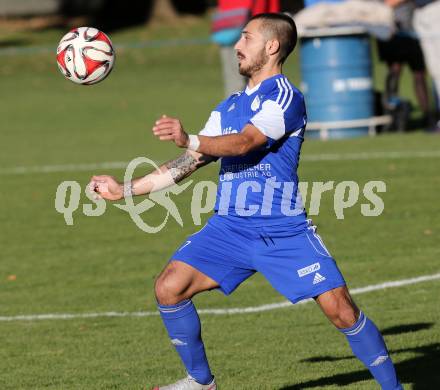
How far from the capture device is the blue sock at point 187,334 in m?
6.84

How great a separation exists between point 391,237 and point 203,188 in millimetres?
4323

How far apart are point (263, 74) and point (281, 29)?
0.28 metres

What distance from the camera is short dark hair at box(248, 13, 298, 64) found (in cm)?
684

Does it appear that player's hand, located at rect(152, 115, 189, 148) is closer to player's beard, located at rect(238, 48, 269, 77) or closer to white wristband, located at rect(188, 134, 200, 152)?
white wristband, located at rect(188, 134, 200, 152)

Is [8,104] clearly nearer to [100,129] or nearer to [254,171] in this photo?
[100,129]

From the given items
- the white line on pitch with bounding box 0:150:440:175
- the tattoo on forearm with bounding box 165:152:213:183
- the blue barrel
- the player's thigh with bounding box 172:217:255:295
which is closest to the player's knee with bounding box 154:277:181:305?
the player's thigh with bounding box 172:217:255:295

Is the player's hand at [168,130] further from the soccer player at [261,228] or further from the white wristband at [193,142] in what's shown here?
the soccer player at [261,228]

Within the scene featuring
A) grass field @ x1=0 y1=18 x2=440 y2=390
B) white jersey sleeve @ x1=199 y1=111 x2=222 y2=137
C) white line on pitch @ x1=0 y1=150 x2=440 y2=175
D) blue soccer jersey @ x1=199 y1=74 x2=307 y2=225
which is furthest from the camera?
white line on pitch @ x1=0 y1=150 x2=440 y2=175

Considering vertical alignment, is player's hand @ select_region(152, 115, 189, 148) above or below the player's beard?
below

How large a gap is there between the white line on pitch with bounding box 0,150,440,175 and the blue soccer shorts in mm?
10780

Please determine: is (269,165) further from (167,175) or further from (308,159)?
(308,159)

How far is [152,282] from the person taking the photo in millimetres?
10867

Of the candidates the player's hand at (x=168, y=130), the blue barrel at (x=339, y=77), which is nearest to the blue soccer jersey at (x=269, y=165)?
the player's hand at (x=168, y=130)

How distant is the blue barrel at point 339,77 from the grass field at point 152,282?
66cm
